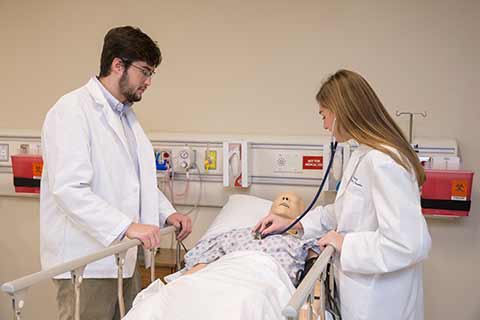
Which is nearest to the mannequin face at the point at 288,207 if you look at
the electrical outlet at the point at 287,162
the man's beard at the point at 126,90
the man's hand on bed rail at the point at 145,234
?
the electrical outlet at the point at 287,162

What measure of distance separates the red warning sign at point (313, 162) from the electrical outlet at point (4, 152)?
1733 millimetres

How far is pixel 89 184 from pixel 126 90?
0.39m

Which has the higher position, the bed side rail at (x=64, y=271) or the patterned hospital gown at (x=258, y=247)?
the bed side rail at (x=64, y=271)

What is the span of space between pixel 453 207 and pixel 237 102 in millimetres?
1227

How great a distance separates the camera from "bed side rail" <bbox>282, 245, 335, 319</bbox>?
115cm

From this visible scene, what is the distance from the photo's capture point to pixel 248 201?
2.62 m

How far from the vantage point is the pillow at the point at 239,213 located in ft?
7.91

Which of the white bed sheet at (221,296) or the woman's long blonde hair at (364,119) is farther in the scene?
the woman's long blonde hair at (364,119)

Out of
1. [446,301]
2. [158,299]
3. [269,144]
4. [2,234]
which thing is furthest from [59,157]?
[446,301]

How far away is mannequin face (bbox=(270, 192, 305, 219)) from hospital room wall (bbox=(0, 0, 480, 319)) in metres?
0.52

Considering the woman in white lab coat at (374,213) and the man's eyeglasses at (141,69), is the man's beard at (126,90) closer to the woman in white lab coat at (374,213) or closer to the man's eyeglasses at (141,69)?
the man's eyeglasses at (141,69)

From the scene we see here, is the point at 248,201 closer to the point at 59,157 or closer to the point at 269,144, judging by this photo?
the point at 269,144

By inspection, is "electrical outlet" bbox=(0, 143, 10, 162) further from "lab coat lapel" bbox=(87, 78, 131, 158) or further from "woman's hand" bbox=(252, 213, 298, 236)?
"woman's hand" bbox=(252, 213, 298, 236)

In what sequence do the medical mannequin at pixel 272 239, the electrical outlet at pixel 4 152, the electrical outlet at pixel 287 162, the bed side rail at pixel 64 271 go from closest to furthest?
the bed side rail at pixel 64 271 < the medical mannequin at pixel 272 239 < the electrical outlet at pixel 287 162 < the electrical outlet at pixel 4 152
